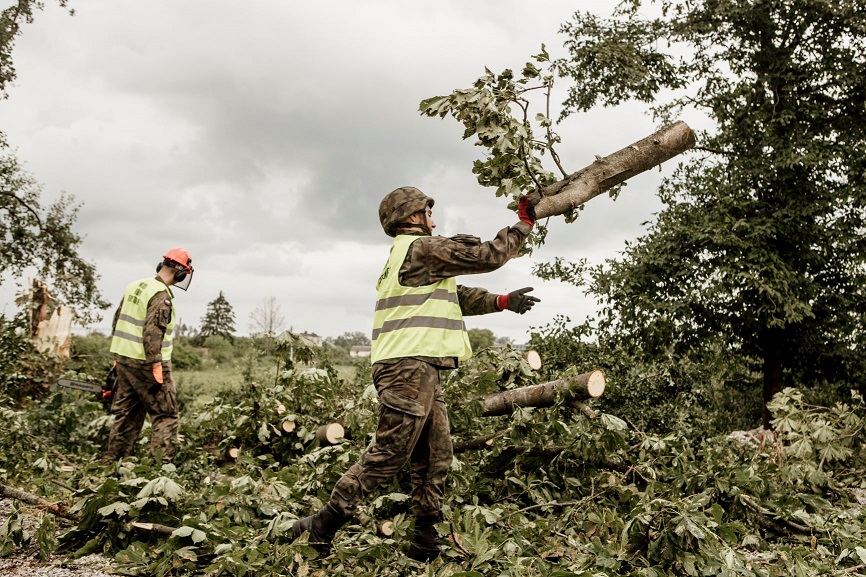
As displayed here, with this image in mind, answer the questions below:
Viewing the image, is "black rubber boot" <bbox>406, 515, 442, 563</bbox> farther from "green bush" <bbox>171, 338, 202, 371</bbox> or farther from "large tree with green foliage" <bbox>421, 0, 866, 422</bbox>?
"green bush" <bbox>171, 338, 202, 371</bbox>

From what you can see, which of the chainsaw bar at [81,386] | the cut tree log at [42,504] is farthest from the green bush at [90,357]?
the cut tree log at [42,504]

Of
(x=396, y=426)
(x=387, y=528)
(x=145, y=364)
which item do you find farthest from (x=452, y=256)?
(x=145, y=364)

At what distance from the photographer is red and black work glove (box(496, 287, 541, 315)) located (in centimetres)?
409

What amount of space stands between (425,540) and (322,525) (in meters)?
0.63

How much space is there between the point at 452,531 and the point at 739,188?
9689 millimetres

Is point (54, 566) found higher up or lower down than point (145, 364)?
lower down

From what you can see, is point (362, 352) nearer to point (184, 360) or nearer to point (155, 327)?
point (184, 360)

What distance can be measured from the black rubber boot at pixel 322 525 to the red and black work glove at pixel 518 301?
5.18 ft

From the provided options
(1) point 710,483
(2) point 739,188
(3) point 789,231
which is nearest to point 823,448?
(1) point 710,483

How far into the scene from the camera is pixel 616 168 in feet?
14.5

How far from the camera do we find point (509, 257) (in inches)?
151

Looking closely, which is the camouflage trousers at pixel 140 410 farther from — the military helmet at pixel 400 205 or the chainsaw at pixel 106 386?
the military helmet at pixel 400 205

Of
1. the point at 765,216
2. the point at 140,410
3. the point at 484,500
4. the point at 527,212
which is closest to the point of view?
the point at 527,212

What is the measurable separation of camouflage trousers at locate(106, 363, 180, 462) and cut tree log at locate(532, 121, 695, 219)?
4444 mm
